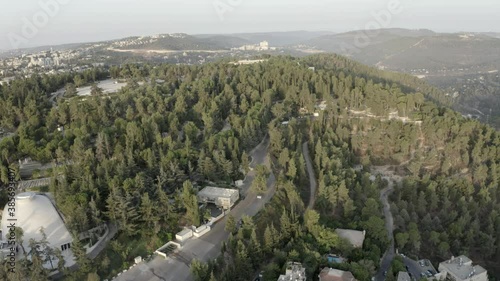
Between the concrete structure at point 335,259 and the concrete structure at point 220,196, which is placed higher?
the concrete structure at point 220,196

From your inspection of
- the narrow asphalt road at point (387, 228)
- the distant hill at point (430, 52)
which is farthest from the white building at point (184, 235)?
the distant hill at point (430, 52)

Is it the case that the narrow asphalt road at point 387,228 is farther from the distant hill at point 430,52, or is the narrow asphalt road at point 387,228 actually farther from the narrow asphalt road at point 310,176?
the distant hill at point 430,52

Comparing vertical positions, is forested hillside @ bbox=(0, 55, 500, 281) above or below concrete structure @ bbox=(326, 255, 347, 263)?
above

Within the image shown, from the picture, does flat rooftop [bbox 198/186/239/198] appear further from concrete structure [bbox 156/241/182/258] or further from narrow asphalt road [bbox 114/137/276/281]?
concrete structure [bbox 156/241/182/258]

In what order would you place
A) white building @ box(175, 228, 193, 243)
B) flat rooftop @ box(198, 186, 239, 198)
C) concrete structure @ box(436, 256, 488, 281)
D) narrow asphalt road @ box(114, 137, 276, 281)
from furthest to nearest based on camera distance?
flat rooftop @ box(198, 186, 239, 198), white building @ box(175, 228, 193, 243), concrete structure @ box(436, 256, 488, 281), narrow asphalt road @ box(114, 137, 276, 281)

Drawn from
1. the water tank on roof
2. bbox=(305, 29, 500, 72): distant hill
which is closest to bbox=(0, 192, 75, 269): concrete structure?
the water tank on roof

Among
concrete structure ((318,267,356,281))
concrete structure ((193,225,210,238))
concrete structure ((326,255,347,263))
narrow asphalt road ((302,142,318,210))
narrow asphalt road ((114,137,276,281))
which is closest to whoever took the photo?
concrete structure ((318,267,356,281))

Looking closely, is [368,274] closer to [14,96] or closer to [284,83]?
[284,83]
